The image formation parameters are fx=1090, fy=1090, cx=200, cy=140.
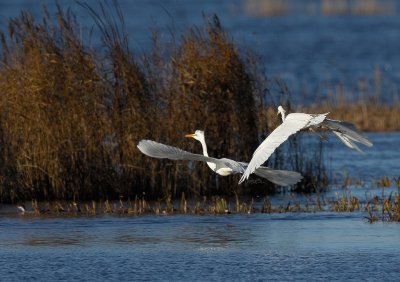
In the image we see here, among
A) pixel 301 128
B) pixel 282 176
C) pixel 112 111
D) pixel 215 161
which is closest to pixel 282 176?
pixel 282 176

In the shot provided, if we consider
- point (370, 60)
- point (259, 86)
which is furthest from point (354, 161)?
point (370, 60)

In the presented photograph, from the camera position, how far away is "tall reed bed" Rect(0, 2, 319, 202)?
484 inches

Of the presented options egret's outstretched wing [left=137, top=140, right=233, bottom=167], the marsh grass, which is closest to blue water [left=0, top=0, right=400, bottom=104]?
the marsh grass

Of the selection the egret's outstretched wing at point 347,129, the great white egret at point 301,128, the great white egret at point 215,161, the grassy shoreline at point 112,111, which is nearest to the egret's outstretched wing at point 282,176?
the great white egret at point 215,161

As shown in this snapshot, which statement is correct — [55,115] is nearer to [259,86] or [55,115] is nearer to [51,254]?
[259,86]

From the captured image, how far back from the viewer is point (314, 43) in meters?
43.3

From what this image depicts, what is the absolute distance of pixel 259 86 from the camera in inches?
510

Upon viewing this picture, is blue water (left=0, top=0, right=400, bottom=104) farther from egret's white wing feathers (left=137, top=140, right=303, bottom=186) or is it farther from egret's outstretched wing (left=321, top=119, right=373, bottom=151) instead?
egret's white wing feathers (left=137, top=140, right=303, bottom=186)

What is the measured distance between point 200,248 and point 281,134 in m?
1.34

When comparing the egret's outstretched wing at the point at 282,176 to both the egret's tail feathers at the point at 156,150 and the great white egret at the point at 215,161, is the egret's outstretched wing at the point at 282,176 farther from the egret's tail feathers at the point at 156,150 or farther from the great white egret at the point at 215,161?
the egret's tail feathers at the point at 156,150

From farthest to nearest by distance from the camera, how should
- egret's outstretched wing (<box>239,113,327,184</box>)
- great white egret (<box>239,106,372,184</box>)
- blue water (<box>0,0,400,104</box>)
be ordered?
blue water (<box>0,0,400,104</box>), great white egret (<box>239,106,372,184</box>), egret's outstretched wing (<box>239,113,327,184</box>)

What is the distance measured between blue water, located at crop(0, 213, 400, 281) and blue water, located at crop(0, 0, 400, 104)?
3147 millimetres

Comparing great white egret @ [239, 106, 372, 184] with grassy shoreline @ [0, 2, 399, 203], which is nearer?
great white egret @ [239, 106, 372, 184]

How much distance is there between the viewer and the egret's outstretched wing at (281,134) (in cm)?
932
